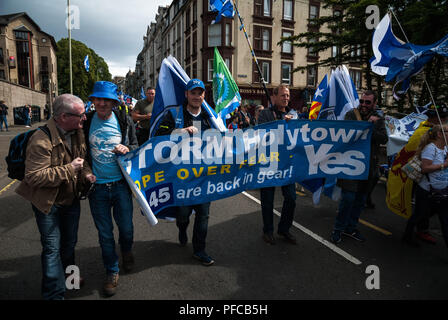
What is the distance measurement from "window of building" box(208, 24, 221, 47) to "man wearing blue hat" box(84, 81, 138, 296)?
27.9m

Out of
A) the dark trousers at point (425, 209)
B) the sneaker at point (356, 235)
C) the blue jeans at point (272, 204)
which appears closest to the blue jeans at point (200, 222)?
the blue jeans at point (272, 204)

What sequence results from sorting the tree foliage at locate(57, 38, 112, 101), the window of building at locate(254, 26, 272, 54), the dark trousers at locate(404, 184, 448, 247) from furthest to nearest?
the tree foliage at locate(57, 38, 112, 101) → the window of building at locate(254, 26, 272, 54) → the dark trousers at locate(404, 184, 448, 247)

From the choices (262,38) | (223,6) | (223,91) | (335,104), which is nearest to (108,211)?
(335,104)

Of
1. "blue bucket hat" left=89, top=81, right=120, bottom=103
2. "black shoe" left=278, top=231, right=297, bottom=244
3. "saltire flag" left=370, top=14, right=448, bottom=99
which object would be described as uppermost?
"saltire flag" left=370, top=14, right=448, bottom=99

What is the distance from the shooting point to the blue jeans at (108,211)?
9.48 feet

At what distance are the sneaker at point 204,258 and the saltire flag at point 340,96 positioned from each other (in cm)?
292

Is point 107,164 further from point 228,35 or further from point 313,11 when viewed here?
point 313,11

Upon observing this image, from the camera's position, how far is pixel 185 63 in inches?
1378

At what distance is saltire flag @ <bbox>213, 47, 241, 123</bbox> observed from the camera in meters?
7.20

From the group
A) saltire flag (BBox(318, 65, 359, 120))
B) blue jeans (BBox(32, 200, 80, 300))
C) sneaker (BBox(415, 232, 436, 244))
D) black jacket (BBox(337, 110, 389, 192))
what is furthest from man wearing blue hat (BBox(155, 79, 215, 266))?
sneaker (BBox(415, 232, 436, 244))

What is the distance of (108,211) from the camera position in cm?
297

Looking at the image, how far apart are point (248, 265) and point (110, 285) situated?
60.1 inches

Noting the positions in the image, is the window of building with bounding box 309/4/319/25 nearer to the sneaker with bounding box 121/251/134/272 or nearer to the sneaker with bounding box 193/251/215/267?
the sneaker with bounding box 193/251/215/267

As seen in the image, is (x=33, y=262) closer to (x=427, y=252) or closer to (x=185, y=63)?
(x=427, y=252)
